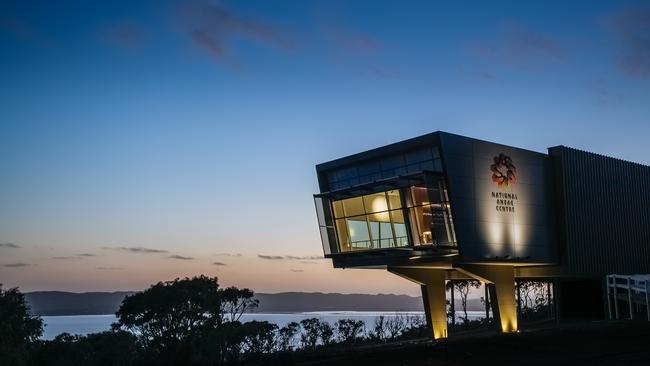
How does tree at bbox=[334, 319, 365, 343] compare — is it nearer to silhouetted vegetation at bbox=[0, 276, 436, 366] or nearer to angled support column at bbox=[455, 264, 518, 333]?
silhouetted vegetation at bbox=[0, 276, 436, 366]

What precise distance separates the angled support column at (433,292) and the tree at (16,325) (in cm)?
2546

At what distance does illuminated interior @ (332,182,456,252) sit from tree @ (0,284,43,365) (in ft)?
72.2

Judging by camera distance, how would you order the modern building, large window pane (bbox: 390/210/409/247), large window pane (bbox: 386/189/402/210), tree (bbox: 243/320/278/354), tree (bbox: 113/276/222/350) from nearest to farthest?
the modern building, large window pane (bbox: 386/189/402/210), large window pane (bbox: 390/210/409/247), tree (bbox: 113/276/222/350), tree (bbox: 243/320/278/354)

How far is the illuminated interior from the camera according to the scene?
A: 3922cm

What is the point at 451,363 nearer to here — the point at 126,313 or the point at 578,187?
the point at 578,187

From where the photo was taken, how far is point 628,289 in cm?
4741

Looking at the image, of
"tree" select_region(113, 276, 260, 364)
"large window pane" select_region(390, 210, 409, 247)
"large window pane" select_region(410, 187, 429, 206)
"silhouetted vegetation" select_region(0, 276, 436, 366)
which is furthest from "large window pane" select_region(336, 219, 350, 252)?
"tree" select_region(113, 276, 260, 364)

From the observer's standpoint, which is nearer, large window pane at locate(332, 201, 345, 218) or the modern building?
the modern building

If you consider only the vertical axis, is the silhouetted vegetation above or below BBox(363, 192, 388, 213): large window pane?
below

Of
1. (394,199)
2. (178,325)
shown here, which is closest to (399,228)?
(394,199)

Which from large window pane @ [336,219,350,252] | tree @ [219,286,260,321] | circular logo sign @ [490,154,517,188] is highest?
circular logo sign @ [490,154,517,188]

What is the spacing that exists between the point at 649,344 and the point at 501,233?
10862 millimetres

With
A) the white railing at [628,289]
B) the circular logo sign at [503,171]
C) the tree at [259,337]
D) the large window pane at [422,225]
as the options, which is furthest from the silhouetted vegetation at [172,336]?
the circular logo sign at [503,171]

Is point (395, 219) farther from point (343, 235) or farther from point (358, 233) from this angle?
point (343, 235)
